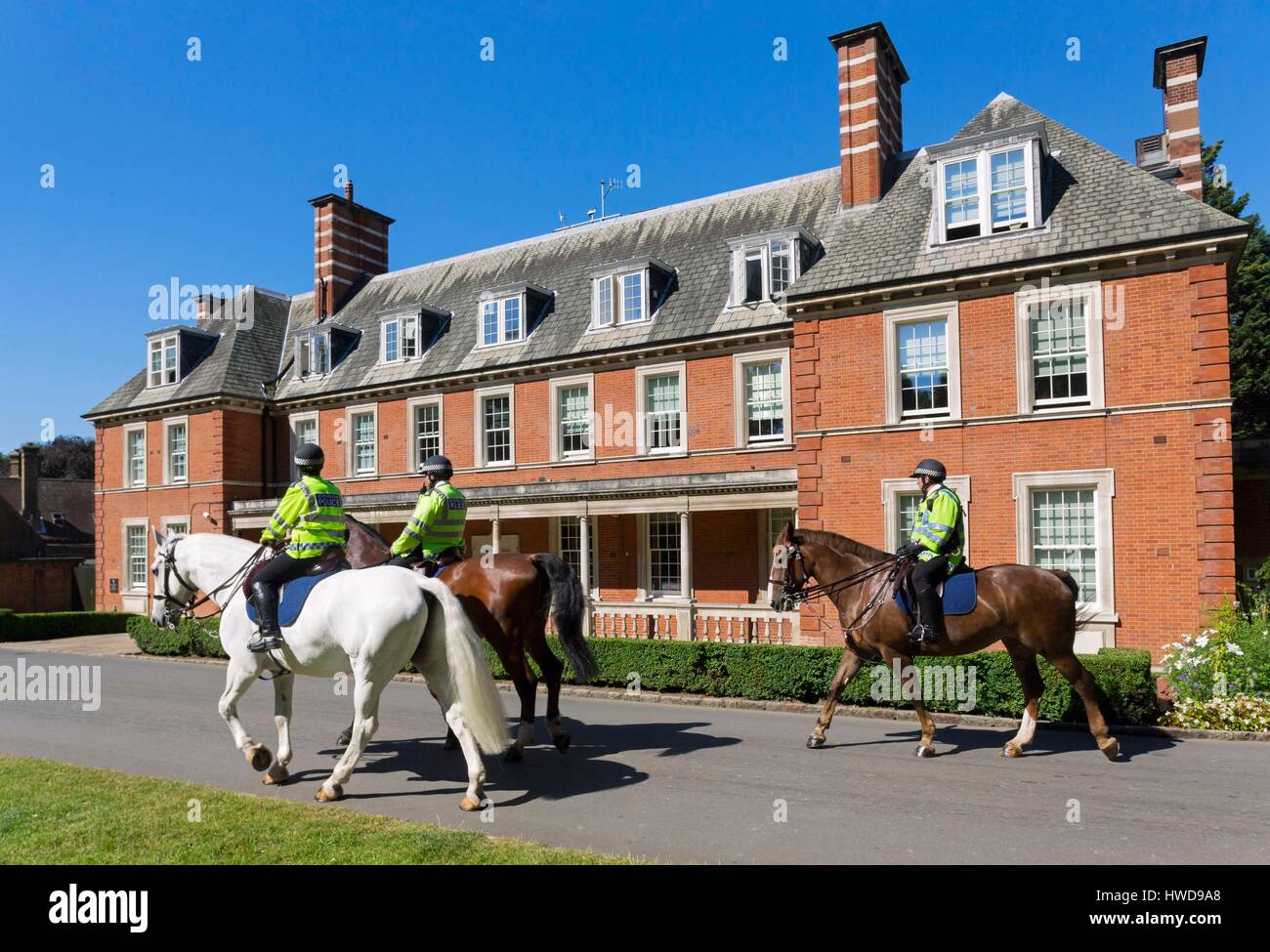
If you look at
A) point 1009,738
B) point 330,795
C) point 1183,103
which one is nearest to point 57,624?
point 330,795

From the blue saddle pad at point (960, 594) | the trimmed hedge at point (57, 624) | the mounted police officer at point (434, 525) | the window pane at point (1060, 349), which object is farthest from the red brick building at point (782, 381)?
the mounted police officer at point (434, 525)

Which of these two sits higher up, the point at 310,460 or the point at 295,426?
the point at 295,426

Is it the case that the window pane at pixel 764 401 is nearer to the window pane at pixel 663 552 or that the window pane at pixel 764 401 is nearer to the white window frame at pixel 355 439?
the window pane at pixel 663 552

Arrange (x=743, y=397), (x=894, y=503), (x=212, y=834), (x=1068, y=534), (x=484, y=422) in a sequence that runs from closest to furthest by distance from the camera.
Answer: (x=212, y=834) < (x=1068, y=534) < (x=894, y=503) < (x=743, y=397) < (x=484, y=422)

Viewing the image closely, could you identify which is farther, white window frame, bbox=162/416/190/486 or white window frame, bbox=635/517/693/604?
white window frame, bbox=162/416/190/486

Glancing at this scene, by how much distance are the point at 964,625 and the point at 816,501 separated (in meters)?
8.19

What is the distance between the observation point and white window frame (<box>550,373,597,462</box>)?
2206cm

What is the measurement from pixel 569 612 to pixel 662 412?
42.4ft

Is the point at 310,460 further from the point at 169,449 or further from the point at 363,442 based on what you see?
the point at 169,449

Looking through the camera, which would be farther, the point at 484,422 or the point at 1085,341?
the point at 484,422

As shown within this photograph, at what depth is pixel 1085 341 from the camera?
1485cm

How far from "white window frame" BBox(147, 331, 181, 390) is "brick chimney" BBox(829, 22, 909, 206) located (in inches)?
920

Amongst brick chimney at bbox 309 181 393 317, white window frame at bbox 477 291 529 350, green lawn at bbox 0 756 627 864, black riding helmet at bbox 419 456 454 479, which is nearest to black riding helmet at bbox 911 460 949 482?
black riding helmet at bbox 419 456 454 479

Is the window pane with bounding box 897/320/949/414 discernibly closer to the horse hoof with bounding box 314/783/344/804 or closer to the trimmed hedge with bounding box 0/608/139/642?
the horse hoof with bounding box 314/783/344/804
